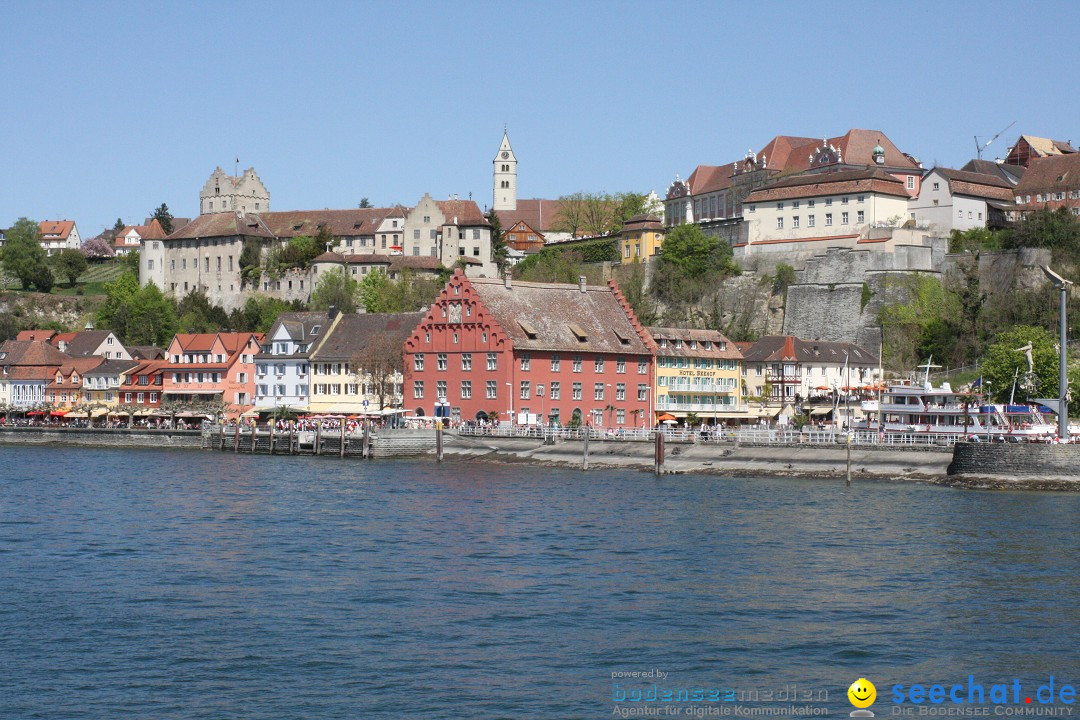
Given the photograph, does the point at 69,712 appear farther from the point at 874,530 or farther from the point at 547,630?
the point at 874,530

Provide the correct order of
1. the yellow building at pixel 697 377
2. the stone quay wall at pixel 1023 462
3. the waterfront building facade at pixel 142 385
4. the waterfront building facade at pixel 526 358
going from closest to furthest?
the stone quay wall at pixel 1023 462 → the waterfront building facade at pixel 526 358 → the yellow building at pixel 697 377 → the waterfront building facade at pixel 142 385

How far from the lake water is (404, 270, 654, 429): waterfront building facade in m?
26.4

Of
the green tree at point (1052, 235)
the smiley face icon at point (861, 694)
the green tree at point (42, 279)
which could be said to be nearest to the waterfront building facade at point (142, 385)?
the green tree at point (42, 279)

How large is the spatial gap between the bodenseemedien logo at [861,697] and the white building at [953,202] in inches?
3540

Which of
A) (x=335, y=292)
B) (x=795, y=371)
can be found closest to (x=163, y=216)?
(x=335, y=292)

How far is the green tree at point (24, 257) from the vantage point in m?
156

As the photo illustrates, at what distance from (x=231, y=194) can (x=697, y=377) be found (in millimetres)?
76328

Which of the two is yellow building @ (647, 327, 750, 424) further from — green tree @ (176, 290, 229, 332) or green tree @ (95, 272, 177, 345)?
green tree @ (95, 272, 177, 345)

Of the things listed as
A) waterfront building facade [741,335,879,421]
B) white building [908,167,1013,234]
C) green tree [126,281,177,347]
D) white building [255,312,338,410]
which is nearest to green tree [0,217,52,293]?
green tree [126,281,177,347]

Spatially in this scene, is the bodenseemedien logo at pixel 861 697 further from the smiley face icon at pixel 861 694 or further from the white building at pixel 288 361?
the white building at pixel 288 361

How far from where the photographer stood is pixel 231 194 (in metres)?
154

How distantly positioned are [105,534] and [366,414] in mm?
40808

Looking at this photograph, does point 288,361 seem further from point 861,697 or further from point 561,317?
point 861,697

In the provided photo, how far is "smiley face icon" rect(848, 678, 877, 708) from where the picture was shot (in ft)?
81.4
